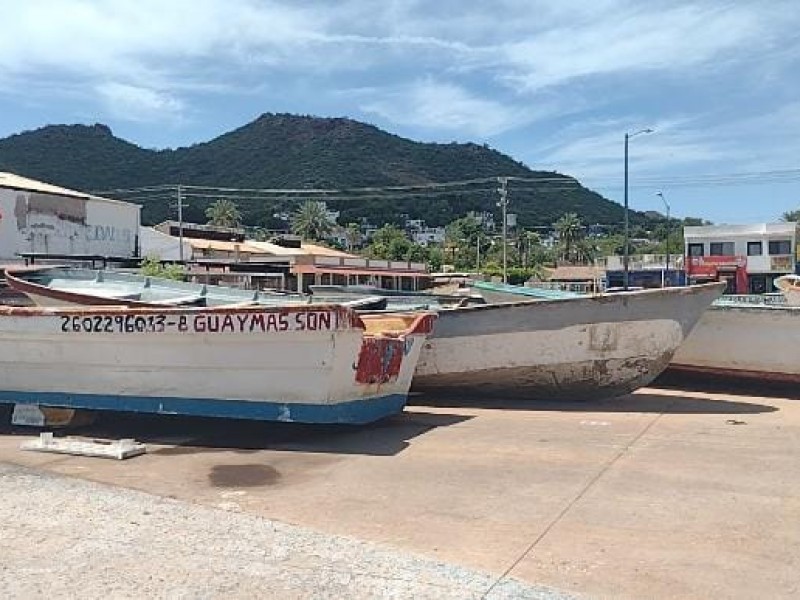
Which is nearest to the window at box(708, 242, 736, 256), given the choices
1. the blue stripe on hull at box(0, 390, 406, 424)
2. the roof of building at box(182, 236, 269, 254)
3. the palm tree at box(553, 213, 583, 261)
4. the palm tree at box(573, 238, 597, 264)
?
the roof of building at box(182, 236, 269, 254)

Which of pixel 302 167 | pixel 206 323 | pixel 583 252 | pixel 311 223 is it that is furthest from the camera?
pixel 302 167

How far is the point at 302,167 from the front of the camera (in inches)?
6004

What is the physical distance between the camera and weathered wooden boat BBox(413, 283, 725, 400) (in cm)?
1096

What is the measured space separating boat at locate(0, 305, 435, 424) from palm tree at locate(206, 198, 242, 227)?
103 m

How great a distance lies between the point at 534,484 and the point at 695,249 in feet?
230

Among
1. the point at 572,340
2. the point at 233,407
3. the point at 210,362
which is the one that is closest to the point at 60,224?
the point at 572,340

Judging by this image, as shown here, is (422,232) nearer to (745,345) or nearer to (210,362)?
(745,345)

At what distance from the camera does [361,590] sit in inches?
165

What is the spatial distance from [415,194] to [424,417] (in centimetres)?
16828

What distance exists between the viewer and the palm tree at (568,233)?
128 meters

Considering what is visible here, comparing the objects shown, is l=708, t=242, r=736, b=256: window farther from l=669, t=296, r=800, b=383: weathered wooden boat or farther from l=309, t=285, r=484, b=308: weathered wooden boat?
l=669, t=296, r=800, b=383: weathered wooden boat

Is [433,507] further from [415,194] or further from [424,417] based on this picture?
[415,194]

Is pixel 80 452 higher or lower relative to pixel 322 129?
lower

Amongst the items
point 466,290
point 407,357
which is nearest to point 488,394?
point 407,357
